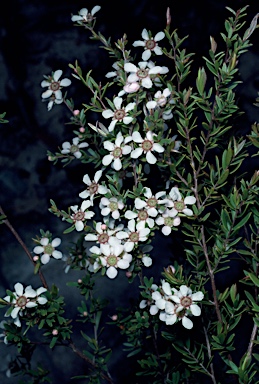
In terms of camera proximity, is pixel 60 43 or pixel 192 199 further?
pixel 60 43

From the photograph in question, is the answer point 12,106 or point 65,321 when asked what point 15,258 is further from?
point 65,321

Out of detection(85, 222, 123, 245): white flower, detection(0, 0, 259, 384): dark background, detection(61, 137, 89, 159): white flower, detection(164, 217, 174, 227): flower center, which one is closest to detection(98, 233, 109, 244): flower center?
detection(85, 222, 123, 245): white flower

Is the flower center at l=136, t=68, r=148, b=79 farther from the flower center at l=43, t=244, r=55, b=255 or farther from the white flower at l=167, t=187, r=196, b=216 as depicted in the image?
the flower center at l=43, t=244, r=55, b=255

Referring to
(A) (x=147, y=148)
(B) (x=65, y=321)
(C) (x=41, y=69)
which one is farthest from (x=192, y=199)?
(C) (x=41, y=69)

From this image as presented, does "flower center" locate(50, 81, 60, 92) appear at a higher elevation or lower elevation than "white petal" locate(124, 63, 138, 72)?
lower

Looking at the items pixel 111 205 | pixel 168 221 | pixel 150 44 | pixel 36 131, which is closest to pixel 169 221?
pixel 168 221

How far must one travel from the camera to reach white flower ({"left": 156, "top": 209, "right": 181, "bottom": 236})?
0.94m

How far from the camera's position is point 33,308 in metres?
1.04

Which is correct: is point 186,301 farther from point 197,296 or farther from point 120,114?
point 120,114

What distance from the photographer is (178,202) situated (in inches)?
37.5

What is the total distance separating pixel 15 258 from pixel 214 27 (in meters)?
0.77

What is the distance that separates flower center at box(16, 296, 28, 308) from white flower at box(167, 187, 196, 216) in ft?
0.98

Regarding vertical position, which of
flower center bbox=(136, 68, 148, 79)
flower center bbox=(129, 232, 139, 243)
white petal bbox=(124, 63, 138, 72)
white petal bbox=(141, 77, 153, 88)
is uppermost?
white petal bbox=(124, 63, 138, 72)

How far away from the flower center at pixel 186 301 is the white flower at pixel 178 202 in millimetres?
133
